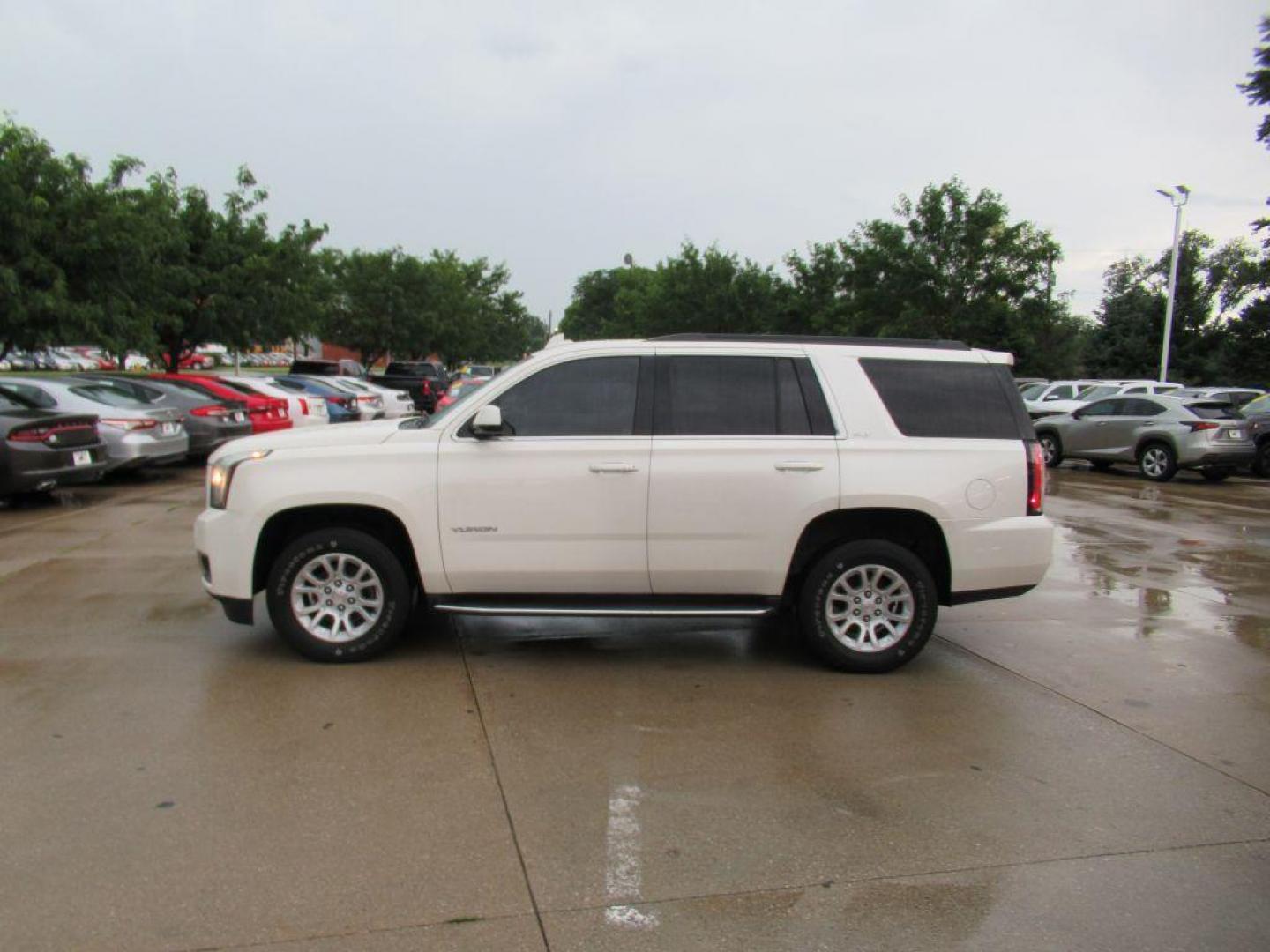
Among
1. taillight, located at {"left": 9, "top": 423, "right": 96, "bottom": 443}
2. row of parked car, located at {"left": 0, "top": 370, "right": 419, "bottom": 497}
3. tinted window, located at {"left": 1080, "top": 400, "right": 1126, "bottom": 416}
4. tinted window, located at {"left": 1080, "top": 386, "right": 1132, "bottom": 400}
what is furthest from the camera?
tinted window, located at {"left": 1080, "top": 386, "right": 1132, "bottom": 400}

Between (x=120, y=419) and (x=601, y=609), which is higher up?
(x=120, y=419)

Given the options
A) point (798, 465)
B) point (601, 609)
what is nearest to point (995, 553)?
point (798, 465)

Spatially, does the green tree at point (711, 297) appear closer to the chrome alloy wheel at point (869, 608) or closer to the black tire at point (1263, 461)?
the black tire at point (1263, 461)

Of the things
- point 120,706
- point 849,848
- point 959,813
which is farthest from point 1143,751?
point 120,706

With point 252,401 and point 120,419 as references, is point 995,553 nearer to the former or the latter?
point 120,419

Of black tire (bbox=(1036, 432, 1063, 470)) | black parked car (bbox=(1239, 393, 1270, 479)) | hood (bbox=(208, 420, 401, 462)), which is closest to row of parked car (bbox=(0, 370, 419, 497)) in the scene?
hood (bbox=(208, 420, 401, 462))

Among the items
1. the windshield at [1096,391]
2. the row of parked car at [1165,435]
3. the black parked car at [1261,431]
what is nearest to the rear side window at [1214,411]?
the row of parked car at [1165,435]

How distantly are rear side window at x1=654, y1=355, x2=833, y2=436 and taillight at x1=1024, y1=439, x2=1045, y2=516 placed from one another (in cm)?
117

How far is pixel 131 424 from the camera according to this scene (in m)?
13.6

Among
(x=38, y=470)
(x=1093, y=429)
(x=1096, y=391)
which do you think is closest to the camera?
(x=38, y=470)

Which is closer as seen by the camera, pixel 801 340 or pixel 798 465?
pixel 798 465

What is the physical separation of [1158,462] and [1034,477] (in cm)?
1423

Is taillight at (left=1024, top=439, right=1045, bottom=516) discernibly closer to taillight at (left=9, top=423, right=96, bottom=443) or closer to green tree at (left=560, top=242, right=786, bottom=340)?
taillight at (left=9, top=423, right=96, bottom=443)

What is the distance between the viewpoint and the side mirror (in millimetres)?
5328
